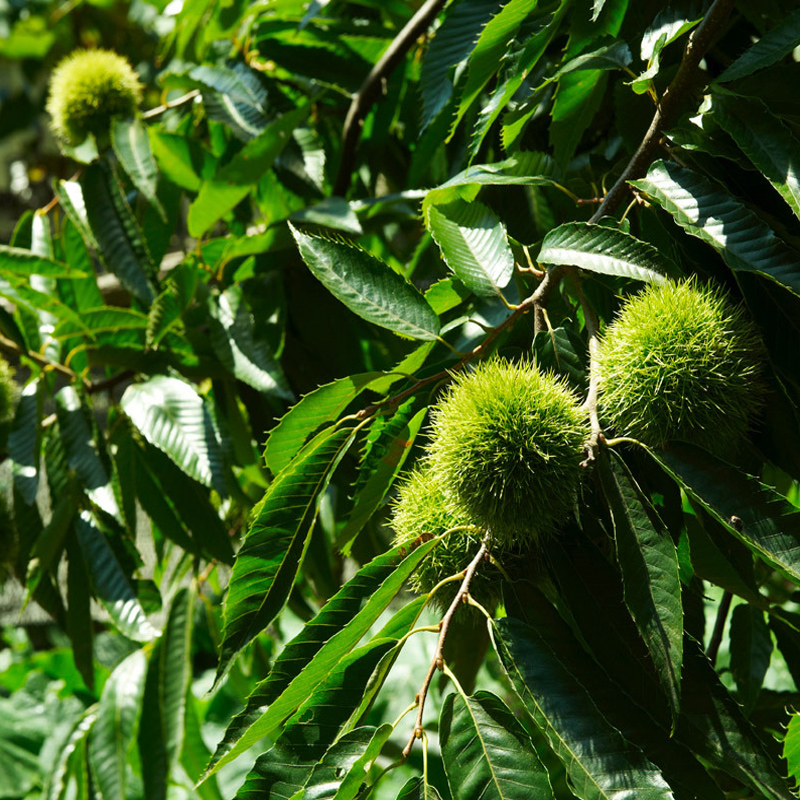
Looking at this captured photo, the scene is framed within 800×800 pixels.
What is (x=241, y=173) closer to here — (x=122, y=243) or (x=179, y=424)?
(x=122, y=243)

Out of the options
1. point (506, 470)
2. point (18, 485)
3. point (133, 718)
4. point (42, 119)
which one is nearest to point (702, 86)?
point (506, 470)

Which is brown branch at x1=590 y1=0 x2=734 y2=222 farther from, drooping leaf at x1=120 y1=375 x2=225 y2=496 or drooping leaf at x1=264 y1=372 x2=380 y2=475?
drooping leaf at x1=120 y1=375 x2=225 y2=496

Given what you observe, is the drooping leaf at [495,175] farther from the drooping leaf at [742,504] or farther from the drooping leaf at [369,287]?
the drooping leaf at [742,504]

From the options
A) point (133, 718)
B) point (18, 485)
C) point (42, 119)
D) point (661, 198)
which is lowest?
point (133, 718)

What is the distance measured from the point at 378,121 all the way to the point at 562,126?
54cm

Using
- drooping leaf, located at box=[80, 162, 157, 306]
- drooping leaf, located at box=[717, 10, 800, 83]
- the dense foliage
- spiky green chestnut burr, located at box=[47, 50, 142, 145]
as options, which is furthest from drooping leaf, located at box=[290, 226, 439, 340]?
spiky green chestnut burr, located at box=[47, 50, 142, 145]

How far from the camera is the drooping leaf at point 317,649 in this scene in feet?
2.09

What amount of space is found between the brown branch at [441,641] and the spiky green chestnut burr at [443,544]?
0.10 feet

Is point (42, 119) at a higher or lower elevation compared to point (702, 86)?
higher

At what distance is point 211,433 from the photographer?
41.6 inches

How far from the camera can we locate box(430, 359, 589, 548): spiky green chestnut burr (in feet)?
2.06

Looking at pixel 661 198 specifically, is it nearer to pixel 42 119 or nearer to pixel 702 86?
pixel 702 86

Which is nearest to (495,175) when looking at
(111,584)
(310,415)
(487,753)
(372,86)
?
(310,415)

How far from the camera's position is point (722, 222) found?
653 millimetres
